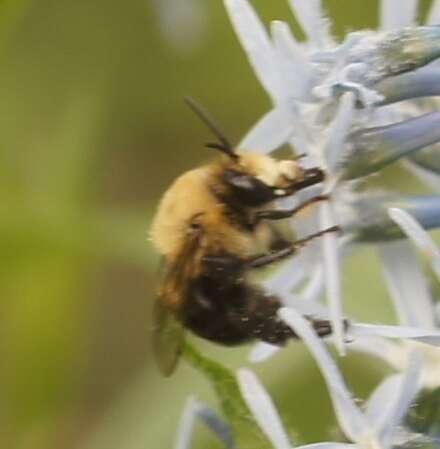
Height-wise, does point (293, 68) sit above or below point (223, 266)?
above

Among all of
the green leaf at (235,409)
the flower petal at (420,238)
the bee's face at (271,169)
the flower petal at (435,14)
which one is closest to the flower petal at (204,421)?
the green leaf at (235,409)

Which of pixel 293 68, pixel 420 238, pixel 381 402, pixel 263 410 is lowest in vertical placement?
pixel 381 402

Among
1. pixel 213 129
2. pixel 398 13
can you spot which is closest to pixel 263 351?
pixel 213 129

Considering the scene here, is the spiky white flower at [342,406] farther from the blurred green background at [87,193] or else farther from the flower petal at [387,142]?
the blurred green background at [87,193]

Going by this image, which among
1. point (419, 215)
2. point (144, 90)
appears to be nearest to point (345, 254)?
point (419, 215)

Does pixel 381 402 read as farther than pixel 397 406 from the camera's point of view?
Yes

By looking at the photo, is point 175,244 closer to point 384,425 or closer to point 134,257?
point 384,425

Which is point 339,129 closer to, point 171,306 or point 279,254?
point 279,254
